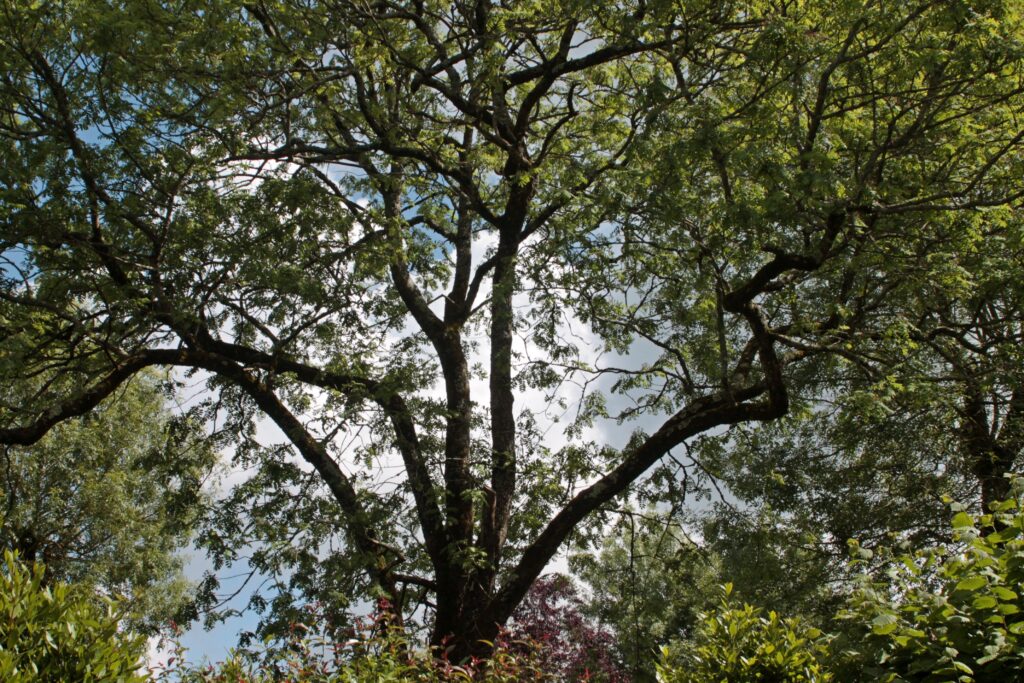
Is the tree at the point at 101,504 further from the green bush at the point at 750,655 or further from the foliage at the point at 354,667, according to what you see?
the green bush at the point at 750,655

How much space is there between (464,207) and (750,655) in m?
7.84

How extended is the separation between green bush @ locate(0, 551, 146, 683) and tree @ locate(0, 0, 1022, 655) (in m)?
3.75

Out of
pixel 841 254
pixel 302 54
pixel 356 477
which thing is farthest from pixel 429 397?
pixel 841 254

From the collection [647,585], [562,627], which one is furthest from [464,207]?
[647,585]

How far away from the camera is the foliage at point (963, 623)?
11.1 feet

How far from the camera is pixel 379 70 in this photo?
1096 cm

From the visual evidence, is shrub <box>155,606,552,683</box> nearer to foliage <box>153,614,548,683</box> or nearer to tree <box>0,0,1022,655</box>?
foliage <box>153,614,548,683</box>

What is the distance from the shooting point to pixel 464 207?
11.3m

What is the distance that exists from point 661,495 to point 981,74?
548 cm

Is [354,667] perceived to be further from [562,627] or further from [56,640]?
[562,627]

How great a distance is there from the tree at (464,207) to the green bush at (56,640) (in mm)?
3751

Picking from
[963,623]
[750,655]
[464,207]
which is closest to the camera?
[963,623]

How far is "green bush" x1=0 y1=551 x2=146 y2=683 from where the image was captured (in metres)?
4.31

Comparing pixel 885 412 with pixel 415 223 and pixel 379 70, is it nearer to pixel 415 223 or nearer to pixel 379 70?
pixel 415 223
